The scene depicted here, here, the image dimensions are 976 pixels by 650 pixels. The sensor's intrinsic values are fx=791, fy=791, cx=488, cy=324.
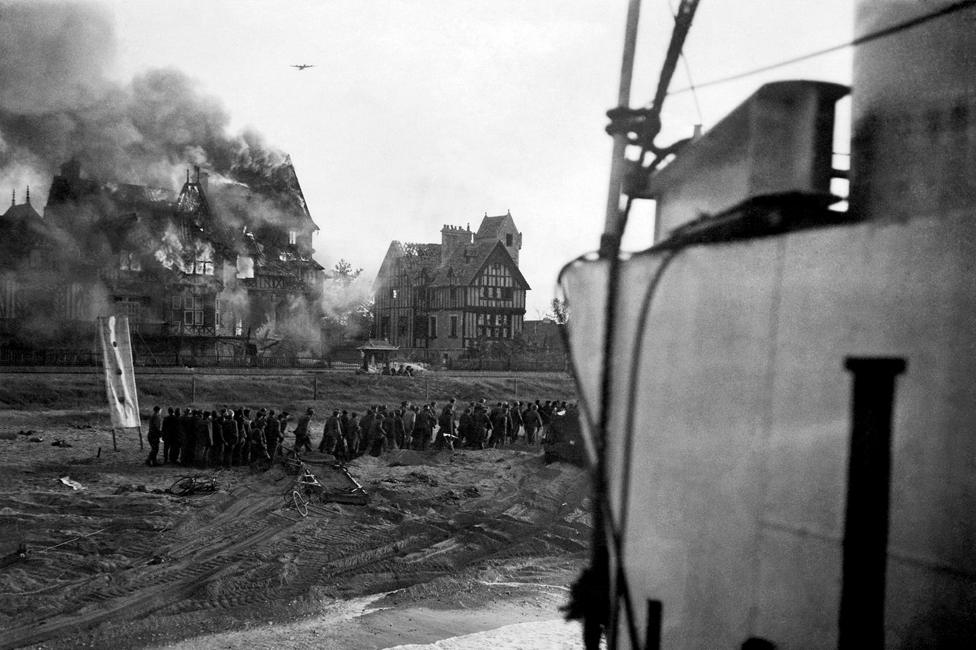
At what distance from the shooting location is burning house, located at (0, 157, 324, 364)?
38.3 meters

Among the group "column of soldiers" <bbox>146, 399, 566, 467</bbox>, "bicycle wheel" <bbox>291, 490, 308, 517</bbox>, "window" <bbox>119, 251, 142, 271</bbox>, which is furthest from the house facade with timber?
"bicycle wheel" <bbox>291, 490, 308, 517</bbox>

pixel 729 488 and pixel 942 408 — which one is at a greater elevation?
pixel 942 408

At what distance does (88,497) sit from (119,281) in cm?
2998

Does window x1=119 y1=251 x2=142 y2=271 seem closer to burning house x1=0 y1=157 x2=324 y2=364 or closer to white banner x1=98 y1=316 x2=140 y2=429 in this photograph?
burning house x1=0 y1=157 x2=324 y2=364

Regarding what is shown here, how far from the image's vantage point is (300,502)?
13375mm

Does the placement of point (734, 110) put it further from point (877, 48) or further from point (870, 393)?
point (870, 393)

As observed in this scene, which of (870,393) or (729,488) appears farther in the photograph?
(729,488)

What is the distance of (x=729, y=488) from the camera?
2951 millimetres

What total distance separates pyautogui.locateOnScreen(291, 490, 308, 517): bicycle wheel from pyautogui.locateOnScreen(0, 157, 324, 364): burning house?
2439 centimetres

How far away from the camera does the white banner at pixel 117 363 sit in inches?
629

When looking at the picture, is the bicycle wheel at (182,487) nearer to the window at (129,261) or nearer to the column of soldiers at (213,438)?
the column of soldiers at (213,438)

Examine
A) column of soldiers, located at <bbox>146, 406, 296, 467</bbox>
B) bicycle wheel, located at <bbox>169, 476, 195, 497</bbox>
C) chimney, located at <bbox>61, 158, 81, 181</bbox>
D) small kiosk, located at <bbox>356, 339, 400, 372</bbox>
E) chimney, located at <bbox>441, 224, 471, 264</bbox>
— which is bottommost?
bicycle wheel, located at <bbox>169, 476, 195, 497</bbox>

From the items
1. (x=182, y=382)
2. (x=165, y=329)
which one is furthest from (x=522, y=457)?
(x=165, y=329)

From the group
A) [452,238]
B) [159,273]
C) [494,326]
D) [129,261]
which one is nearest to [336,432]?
[159,273]
